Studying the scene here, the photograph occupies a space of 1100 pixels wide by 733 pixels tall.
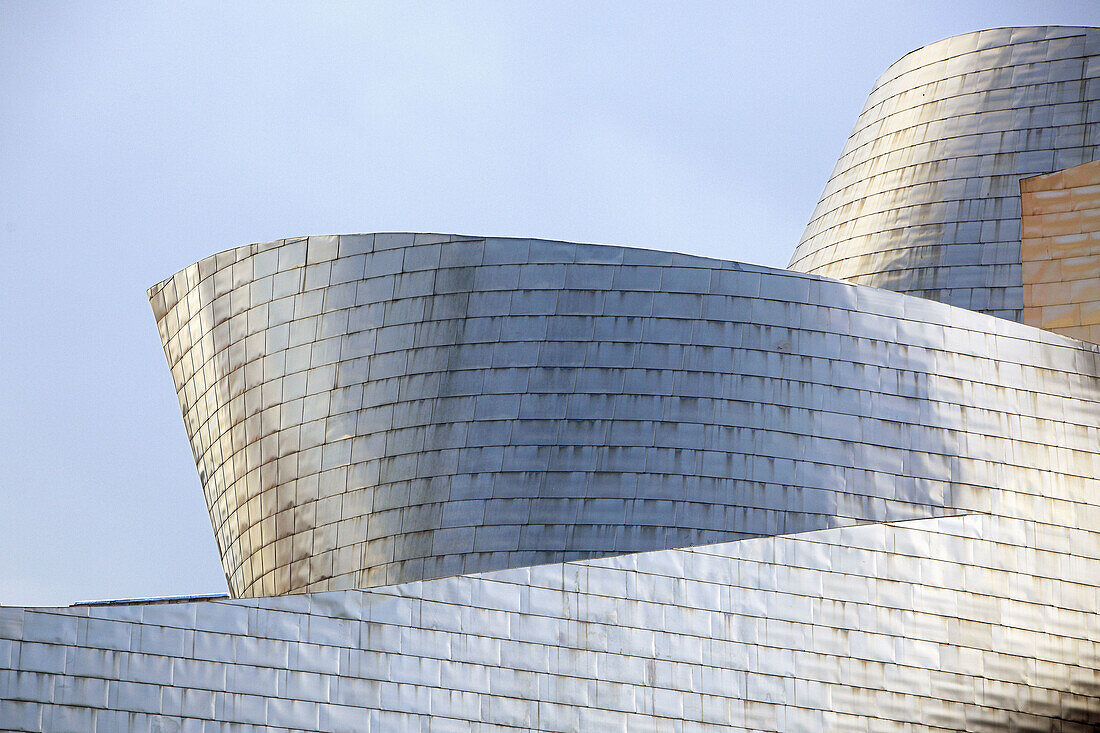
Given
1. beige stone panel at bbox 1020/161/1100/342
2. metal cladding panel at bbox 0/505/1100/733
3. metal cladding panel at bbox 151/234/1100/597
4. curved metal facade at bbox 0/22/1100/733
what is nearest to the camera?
metal cladding panel at bbox 0/505/1100/733

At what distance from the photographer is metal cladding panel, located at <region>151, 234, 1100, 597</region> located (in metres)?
20.8

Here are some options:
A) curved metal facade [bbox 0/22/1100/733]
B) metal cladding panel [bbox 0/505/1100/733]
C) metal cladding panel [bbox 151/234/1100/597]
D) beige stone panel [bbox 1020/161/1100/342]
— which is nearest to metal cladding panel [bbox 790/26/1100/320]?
curved metal facade [bbox 0/22/1100/733]

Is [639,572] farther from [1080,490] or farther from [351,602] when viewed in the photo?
[1080,490]

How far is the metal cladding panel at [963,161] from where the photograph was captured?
91.2ft

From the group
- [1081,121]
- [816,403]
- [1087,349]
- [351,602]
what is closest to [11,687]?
[351,602]

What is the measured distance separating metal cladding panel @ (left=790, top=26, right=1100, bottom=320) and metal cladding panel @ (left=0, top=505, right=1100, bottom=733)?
852cm

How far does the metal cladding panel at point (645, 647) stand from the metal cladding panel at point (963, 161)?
27.9 ft

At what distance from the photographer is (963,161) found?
29219 mm

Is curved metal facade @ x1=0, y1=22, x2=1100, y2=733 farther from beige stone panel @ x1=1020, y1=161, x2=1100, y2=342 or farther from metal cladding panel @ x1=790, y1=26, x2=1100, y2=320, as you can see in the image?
metal cladding panel @ x1=790, y1=26, x2=1100, y2=320

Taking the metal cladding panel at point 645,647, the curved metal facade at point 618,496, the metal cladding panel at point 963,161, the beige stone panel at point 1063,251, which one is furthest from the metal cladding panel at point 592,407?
the metal cladding panel at point 963,161

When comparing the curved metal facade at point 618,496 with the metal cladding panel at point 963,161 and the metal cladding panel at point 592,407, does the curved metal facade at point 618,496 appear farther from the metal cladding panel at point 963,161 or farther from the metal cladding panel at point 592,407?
the metal cladding panel at point 963,161

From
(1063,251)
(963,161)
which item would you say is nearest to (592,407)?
(1063,251)

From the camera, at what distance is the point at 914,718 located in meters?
18.1

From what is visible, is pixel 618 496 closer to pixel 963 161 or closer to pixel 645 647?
pixel 645 647
